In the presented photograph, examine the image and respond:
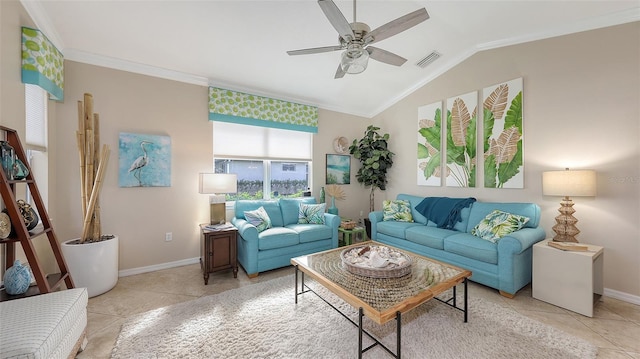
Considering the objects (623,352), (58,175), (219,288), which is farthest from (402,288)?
(58,175)

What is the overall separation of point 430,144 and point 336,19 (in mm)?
3010

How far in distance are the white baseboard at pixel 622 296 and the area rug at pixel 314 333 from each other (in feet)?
4.13

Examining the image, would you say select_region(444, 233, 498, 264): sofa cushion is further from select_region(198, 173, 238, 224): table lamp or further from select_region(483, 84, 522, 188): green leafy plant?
select_region(198, 173, 238, 224): table lamp

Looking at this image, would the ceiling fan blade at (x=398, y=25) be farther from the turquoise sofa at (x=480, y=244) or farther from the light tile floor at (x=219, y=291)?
the light tile floor at (x=219, y=291)

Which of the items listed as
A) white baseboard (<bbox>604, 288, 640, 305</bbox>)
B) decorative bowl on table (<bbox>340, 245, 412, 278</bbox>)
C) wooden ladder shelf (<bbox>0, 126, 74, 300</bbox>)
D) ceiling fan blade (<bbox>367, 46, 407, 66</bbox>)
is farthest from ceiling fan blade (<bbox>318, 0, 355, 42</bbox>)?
white baseboard (<bbox>604, 288, 640, 305</bbox>)

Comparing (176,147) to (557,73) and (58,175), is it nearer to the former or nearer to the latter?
(58,175)

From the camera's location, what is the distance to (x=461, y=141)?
367 cm

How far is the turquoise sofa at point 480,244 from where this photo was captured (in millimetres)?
Answer: 2434

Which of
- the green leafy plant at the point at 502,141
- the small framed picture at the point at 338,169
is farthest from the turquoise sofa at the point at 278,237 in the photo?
the green leafy plant at the point at 502,141

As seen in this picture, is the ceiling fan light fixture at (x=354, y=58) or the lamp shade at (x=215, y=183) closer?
the ceiling fan light fixture at (x=354, y=58)

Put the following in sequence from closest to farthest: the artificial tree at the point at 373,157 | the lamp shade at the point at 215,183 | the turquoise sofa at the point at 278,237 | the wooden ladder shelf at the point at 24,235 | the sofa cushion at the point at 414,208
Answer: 1. the wooden ladder shelf at the point at 24,235
2. the turquoise sofa at the point at 278,237
3. the lamp shade at the point at 215,183
4. the sofa cushion at the point at 414,208
5. the artificial tree at the point at 373,157

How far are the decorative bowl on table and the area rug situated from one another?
1.56 ft

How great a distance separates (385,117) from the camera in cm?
491

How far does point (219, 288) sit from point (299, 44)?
3006mm
